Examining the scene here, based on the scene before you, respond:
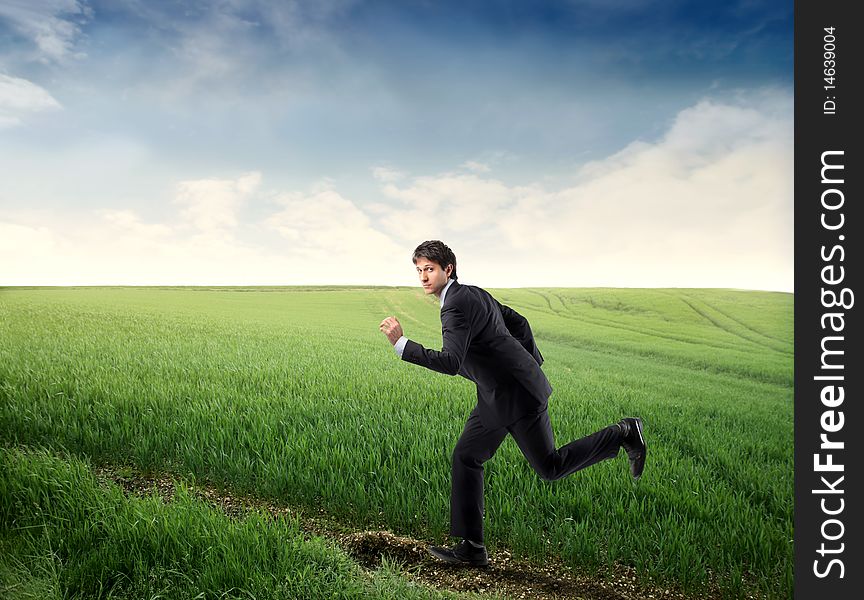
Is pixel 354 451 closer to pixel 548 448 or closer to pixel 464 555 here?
pixel 464 555

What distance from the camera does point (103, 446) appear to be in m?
4.86

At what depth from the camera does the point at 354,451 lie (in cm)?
441

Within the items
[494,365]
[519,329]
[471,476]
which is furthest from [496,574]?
[519,329]

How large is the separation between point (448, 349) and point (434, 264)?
1.65 feet

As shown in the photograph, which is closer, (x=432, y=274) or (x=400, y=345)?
(x=400, y=345)

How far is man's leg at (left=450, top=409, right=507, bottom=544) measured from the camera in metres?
3.25

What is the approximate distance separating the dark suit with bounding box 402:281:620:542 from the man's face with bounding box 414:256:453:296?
7 centimetres

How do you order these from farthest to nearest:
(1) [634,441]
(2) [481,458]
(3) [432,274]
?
(1) [634,441] < (2) [481,458] < (3) [432,274]

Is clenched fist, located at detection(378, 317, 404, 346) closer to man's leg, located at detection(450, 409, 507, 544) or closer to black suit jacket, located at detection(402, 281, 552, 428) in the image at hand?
black suit jacket, located at detection(402, 281, 552, 428)

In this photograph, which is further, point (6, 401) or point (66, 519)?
point (6, 401)
